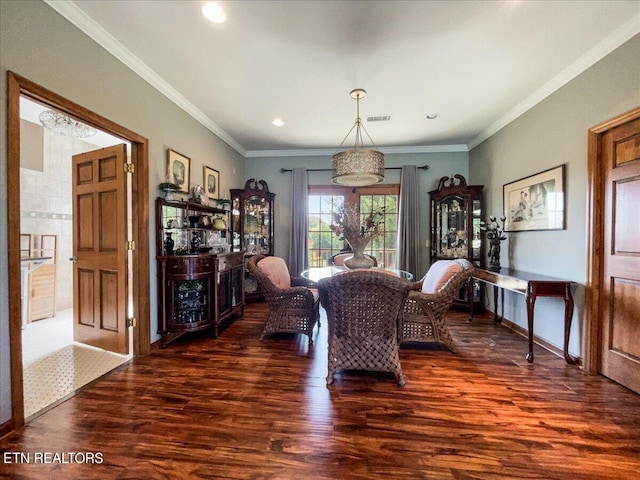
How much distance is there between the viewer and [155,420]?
1775 mm

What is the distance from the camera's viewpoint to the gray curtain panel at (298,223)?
5.01 m

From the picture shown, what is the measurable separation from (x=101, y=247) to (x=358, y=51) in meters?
3.01

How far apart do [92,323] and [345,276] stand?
2737mm

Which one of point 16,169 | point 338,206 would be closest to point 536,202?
point 338,206

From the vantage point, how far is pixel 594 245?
234cm

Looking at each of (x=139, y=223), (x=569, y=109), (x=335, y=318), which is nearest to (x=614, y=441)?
(x=335, y=318)

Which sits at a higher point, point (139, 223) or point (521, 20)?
point (521, 20)

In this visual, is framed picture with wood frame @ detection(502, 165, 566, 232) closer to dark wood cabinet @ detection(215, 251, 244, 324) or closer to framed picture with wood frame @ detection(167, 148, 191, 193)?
dark wood cabinet @ detection(215, 251, 244, 324)

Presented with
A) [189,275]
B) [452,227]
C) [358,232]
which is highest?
[452,227]

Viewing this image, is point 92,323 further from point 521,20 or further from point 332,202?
point 521,20

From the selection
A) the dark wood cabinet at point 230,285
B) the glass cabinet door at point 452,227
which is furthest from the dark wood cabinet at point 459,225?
the dark wood cabinet at point 230,285

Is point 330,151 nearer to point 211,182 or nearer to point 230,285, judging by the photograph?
point 211,182

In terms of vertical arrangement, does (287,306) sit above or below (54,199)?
below

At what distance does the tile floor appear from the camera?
6.65 feet
